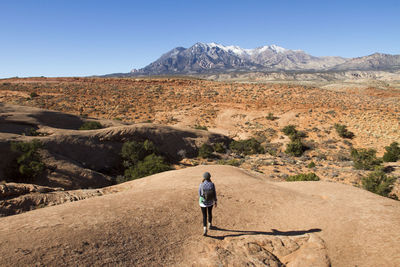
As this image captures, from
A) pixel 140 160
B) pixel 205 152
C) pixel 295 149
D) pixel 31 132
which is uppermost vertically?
pixel 31 132

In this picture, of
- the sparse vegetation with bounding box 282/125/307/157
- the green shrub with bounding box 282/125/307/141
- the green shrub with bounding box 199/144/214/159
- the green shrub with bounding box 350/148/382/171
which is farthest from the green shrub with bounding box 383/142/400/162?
the green shrub with bounding box 199/144/214/159

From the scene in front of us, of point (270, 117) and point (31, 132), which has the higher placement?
point (31, 132)

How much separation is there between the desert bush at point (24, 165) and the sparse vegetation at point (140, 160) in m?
4.47

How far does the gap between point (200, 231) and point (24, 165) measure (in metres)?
11.2

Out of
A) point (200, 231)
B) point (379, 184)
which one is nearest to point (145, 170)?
point (200, 231)

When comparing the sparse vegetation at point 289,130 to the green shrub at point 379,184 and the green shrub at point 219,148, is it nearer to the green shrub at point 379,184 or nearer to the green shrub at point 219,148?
the green shrub at point 219,148

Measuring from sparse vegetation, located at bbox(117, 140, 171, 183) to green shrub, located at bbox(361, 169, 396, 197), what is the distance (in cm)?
1285

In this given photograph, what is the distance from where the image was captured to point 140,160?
18719 mm

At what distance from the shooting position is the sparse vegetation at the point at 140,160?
15.7 m

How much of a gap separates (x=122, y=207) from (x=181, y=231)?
2051 millimetres

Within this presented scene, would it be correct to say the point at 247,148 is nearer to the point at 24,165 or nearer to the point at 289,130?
the point at 289,130

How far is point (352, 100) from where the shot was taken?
4503 centimetres

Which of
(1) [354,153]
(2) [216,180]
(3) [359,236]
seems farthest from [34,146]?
(1) [354,153]

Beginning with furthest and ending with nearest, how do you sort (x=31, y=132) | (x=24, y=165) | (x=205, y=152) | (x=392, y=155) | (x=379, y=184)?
(x=205, y=152), (x=392, y=155), (x=31, y=132), (x=379, y=184), (x=24, y=165)
